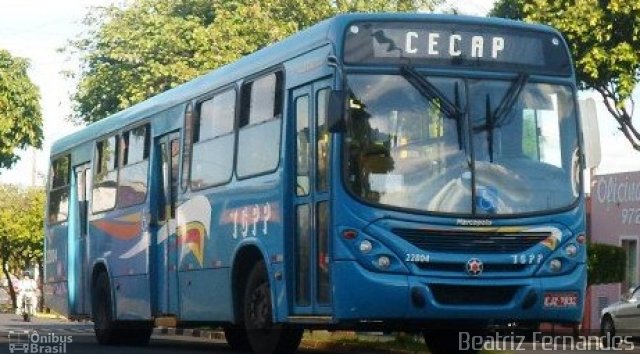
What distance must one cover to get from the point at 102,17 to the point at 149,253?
36746mm

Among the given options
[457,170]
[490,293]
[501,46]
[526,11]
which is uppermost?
[526,11]

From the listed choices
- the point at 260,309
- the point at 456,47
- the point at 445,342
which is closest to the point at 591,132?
the point at 456,47

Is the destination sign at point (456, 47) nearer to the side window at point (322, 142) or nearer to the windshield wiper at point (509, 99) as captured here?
the windshield wiper at point (509, 99)

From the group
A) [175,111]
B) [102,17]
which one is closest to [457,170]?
[175,111]

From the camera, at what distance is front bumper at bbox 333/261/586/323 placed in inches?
608

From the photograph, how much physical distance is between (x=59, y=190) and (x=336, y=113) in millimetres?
12687

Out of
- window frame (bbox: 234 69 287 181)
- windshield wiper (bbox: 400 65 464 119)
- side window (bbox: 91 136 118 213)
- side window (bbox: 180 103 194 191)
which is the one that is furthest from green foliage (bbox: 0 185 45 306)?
windshield wiper (bbox: 400 65 464 119)

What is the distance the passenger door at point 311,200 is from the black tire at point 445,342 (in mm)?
2944

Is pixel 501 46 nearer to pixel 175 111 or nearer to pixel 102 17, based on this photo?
pixel 175 111

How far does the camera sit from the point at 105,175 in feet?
80.2

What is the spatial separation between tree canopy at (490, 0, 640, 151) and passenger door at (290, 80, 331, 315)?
80.0 feet

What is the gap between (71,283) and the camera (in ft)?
85.7

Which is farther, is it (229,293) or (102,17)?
(102,17)

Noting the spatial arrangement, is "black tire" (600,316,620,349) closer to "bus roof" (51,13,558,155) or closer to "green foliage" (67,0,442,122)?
"bus roof" (51,13,558,155)
